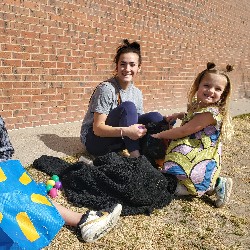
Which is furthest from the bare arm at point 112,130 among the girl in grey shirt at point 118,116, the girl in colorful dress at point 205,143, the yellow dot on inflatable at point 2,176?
the yellow dot on inflatable at point 2,176

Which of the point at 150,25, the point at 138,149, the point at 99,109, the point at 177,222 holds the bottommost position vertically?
the point at 177,222

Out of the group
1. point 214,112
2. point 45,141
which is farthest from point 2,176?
point 45,141

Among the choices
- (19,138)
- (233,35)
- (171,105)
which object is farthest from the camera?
(233,35)

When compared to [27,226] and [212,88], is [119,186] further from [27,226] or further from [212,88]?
[212,88]

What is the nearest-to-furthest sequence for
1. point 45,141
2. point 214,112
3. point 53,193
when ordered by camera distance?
point 53,193 < point 214,112 < point 45,141

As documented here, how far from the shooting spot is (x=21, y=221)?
6.05 ft

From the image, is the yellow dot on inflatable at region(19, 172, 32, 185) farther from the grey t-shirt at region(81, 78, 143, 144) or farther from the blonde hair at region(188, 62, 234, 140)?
the blonde hair at region(188, 62, 234, 140)

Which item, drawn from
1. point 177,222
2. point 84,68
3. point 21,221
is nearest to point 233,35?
point 84,68

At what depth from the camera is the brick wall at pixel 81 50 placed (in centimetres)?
405

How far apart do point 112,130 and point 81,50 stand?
6.54 feet

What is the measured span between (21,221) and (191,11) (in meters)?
6.01

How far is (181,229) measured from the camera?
2.47 m

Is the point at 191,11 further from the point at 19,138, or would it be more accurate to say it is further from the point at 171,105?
the point at 19,138

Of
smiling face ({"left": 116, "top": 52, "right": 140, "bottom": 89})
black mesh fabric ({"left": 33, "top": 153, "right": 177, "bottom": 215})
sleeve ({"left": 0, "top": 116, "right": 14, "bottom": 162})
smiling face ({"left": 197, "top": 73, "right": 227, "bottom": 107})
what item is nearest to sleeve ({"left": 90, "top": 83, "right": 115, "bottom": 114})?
smiling face ({"left": 116, "top": 52, "right": 140, "bottom": 89})
